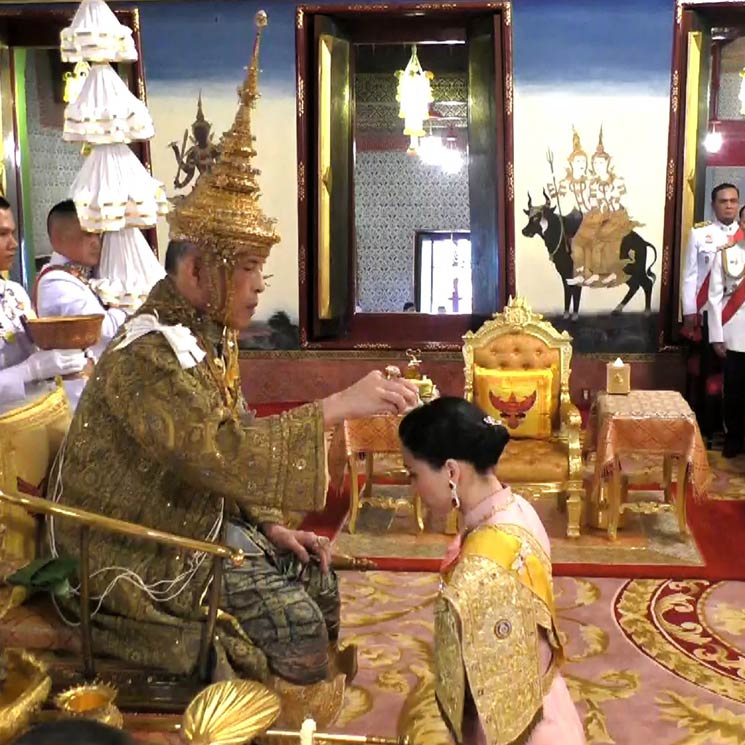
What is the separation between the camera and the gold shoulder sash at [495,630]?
2.05 metres

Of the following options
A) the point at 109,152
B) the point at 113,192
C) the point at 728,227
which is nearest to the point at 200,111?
the point at 109,152

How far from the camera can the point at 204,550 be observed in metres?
2.21

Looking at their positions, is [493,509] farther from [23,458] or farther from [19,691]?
[23,458]

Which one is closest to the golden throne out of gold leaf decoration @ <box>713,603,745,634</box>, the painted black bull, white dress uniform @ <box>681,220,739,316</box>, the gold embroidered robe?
gold leaf decoration @ <box>713,603,745,634</box>

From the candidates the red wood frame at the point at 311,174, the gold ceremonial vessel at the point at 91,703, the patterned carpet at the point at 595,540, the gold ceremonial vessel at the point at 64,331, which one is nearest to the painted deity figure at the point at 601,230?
the red wood frame at the point at 311,174

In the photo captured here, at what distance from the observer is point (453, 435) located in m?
2.17

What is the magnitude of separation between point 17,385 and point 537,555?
242 centimetres

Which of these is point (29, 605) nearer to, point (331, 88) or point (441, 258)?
point (331, 88)

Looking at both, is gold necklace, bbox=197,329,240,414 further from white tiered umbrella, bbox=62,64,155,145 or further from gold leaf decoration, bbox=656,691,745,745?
white tiered umbrella, bbox=62,64,155,145

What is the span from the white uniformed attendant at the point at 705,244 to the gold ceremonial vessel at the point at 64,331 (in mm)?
4875

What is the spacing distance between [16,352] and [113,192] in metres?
1.11

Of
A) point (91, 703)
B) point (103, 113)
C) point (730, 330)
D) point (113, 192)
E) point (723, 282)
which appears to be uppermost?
point (103, 113)

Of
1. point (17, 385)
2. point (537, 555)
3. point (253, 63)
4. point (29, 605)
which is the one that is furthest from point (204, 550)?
point (17, 385)

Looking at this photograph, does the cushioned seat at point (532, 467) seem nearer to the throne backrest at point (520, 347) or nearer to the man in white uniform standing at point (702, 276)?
the throne backrest at point (520, 347)
